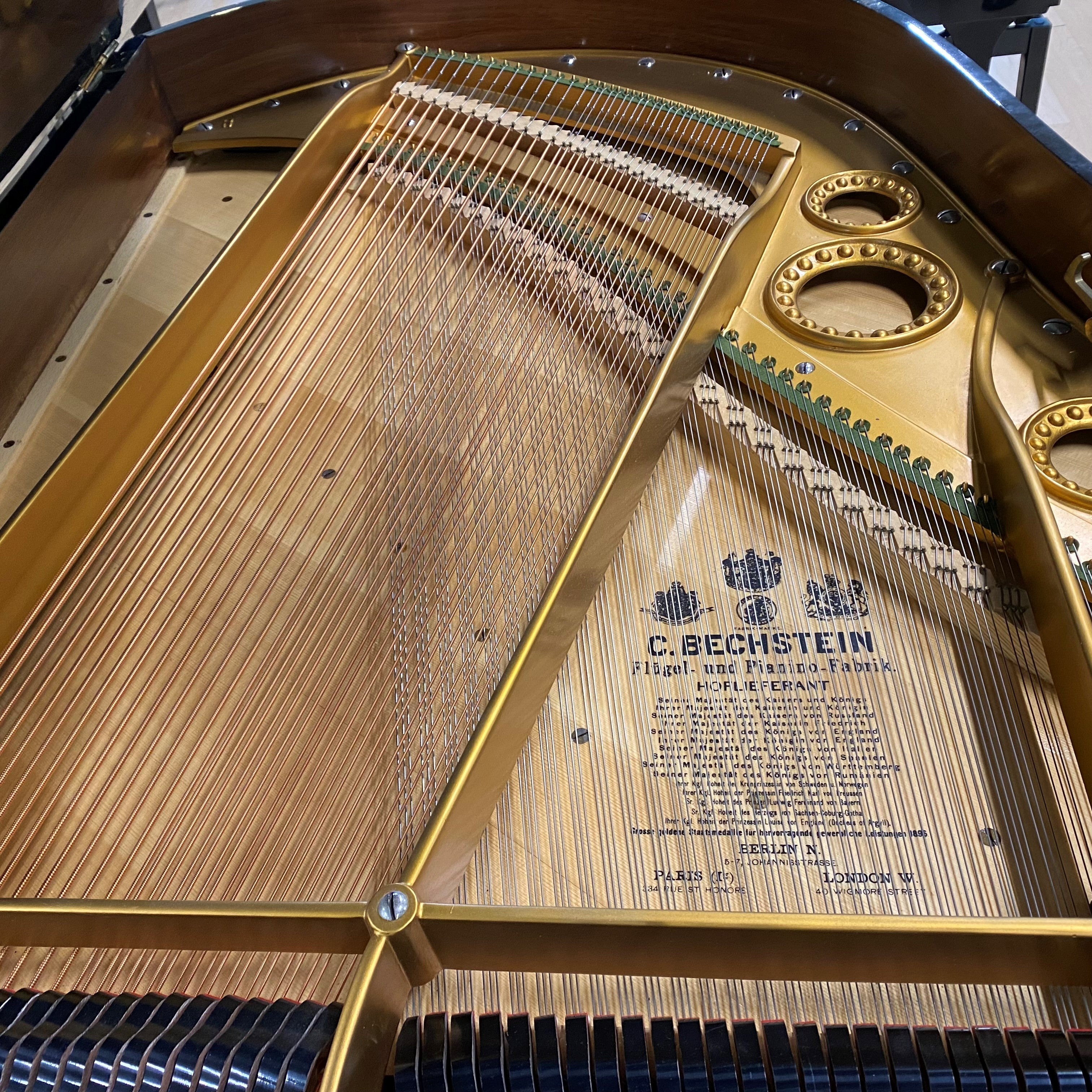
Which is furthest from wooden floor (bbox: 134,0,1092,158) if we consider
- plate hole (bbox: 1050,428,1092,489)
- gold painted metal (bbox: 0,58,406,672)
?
plate hole (bbox: 1050,428,1092,489)

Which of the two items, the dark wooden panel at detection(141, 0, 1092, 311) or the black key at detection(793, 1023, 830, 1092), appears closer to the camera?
the black key at detection(793, 1023, 830, 1092)

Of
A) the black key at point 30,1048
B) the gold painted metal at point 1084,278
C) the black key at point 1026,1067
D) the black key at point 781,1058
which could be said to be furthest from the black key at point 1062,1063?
the gold painted metal at point 1084,278

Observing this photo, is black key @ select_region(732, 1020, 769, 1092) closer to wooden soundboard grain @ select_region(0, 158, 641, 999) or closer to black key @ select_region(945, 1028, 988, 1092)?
black key @ select_region(945, 1028, 988, 1092)

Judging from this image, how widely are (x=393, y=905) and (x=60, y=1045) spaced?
0.37 m

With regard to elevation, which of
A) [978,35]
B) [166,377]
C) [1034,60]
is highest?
[1034,60]

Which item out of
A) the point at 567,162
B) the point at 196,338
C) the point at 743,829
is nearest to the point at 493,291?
the point at 567,162

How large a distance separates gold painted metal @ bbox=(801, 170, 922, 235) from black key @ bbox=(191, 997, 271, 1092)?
1895mm

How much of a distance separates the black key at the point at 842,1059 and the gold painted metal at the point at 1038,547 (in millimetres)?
542

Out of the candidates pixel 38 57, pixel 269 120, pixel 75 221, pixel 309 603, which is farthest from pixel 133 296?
pixel 309 603

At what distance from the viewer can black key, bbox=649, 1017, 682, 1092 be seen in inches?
41.3

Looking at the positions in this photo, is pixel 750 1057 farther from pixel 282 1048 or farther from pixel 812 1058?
pixel 282 1048

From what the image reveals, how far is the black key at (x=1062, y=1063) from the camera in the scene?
1039 mm

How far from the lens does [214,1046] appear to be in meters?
1.04

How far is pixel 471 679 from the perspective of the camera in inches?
65.2
